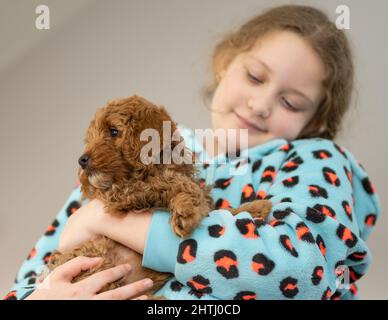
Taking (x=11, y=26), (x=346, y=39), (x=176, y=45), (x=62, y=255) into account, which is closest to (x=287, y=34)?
(x=346, y=39)

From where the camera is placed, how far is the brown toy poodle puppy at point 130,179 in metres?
0.76

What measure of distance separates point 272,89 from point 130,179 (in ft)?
1.77

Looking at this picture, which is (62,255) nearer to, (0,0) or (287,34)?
(0,0)

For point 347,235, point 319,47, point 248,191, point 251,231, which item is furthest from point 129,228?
point 319,47

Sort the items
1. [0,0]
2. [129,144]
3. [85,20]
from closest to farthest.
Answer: [129,144]
[0,0]
[85,20]

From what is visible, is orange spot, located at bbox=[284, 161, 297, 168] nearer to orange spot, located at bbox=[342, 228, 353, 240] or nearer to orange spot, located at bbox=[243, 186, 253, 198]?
orange spot, located at bbox=[243, 186, 253, 198]

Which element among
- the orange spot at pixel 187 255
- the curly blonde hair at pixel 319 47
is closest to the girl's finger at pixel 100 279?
the orange spot at pixel 187 255

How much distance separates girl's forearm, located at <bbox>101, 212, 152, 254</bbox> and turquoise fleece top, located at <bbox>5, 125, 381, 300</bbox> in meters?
→ 0.02

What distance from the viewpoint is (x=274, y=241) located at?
2.66 feet

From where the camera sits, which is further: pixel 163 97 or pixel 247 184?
pixel 163 97

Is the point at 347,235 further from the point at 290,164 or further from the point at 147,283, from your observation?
the point at 147,283

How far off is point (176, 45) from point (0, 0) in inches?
20.7

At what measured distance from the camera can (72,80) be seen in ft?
4.11

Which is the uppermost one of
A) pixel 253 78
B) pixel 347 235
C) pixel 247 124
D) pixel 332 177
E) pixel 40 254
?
pixel 253 78
